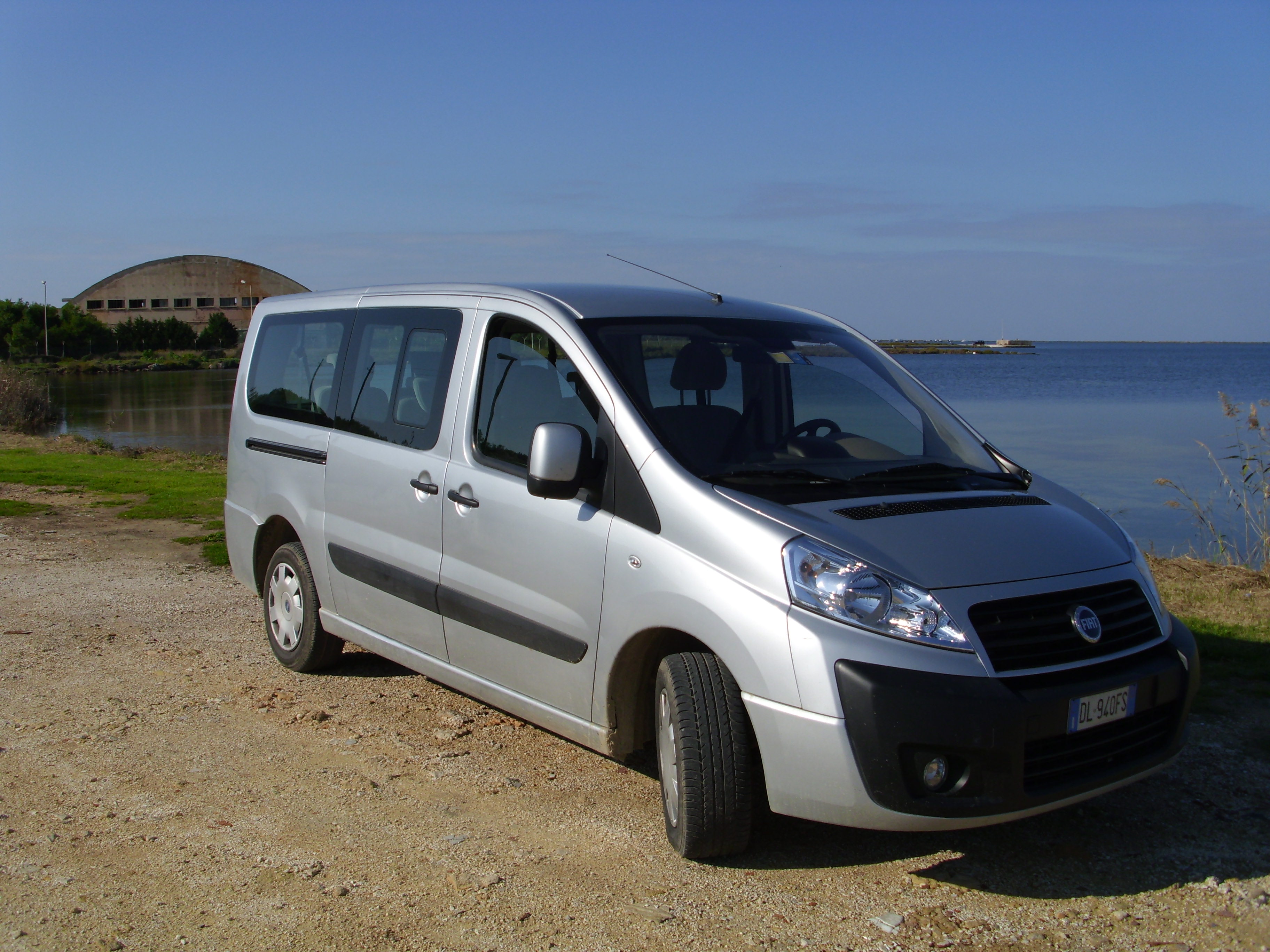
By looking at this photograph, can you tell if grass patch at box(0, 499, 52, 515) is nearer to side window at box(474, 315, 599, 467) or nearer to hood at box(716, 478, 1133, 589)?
side window at box(474, 315, 599, 467)

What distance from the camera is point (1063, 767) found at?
3264 mm

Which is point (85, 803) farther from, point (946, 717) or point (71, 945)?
point (946, 717)

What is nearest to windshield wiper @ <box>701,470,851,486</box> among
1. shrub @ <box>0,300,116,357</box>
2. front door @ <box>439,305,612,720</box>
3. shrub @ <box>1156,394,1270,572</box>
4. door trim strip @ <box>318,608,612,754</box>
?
front door @ <box>439,305,612,720</box>

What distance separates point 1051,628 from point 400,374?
10.0 feet

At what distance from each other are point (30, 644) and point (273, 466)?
198 centimetres

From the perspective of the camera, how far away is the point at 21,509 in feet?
39.1

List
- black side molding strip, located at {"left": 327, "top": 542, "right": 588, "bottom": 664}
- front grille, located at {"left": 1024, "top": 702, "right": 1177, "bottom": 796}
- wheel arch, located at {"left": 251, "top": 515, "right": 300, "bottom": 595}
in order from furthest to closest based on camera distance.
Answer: wheel arch, located at {"left": 251, "top": 515, "right": 300, "bottom": 595} < black side molding strip, located at {"left": 327, "top": 542, "right": 588, "bottom": 664} < front grille, located at {"left": 1024, "top": 702, "right": 1177, "bottom": 796}

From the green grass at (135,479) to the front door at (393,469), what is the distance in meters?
7.09

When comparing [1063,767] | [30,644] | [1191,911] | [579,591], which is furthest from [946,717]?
[30,644]

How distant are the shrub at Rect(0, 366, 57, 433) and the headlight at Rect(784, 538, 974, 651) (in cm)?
3048

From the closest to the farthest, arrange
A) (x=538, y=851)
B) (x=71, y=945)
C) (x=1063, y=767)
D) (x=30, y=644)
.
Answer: (x=71, y=945) < (x=1063, y=767) < (x=538, y=851) < (x=30, y=644)

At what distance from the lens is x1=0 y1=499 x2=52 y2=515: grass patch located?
11.6m

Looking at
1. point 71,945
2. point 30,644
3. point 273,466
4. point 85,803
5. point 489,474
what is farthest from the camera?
point 30,644

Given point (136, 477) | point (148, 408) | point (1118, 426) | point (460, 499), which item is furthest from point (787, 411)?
point (148, 408)
